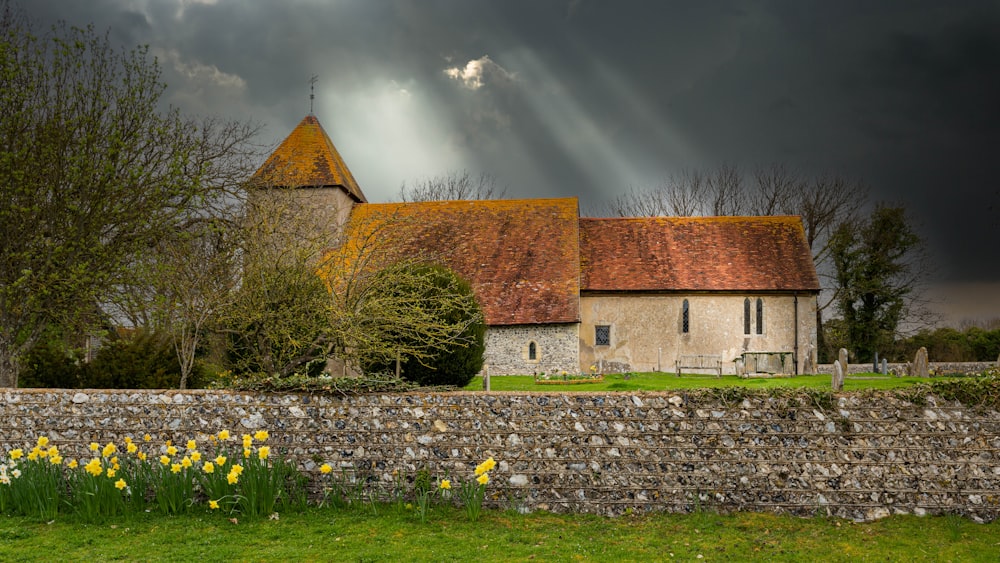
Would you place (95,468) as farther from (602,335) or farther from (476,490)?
(602,335)

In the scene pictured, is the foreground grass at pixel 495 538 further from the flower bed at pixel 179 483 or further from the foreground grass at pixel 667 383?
the foreground grass at pixel 667 383

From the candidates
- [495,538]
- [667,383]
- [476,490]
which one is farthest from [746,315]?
[495,538]

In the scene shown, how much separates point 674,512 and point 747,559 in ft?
4.22

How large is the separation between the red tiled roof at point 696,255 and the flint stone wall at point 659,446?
20.5 meters

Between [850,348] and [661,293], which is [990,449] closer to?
[661,293]

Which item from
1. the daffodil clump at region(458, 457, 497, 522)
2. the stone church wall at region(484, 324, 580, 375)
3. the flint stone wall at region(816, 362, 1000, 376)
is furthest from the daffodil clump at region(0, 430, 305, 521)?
the flint stone wall at region(816, 362, 1000, 376)

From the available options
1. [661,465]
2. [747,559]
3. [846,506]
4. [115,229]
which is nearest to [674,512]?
[661,465]

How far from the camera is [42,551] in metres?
6.74

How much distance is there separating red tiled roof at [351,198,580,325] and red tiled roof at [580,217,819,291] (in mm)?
1470

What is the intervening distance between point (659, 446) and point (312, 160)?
84.6ft

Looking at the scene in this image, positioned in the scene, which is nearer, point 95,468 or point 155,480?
point 95,468

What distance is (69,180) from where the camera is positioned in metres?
13.3

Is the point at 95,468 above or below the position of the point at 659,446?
below

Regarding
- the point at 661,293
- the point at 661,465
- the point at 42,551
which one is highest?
the point at 661,293
